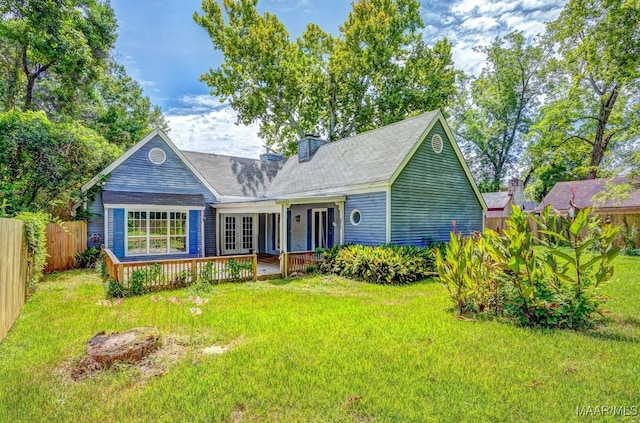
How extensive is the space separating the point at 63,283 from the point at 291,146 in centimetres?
2086

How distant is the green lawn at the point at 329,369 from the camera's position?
3.27 meters

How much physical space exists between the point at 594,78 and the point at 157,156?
2283 cm

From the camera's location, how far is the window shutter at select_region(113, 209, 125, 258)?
12398 millimetres

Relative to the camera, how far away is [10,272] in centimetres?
552

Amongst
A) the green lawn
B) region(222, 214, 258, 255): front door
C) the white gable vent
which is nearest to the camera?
the green lawn

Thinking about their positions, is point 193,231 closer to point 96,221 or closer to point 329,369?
point 96,221

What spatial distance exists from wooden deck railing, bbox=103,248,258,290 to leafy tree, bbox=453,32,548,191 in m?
30.8

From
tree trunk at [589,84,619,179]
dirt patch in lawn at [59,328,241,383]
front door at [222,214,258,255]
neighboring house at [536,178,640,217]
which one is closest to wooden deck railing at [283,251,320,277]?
front door at [222,214,258,255]

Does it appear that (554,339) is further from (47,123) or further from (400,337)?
(47,123)

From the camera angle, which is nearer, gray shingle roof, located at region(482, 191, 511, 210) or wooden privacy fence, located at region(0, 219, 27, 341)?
wooden privacy fence, located at region(0, 219, 27, 341)

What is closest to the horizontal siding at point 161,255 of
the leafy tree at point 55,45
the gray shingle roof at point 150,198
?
the gray shingle roof at point 150,198

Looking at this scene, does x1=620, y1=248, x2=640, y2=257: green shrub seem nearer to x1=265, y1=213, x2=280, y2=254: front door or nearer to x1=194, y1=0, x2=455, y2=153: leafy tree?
x1=194, y1=0, x2=455, y2=153: leafy tree

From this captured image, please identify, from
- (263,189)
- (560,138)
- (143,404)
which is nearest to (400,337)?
(143,404)

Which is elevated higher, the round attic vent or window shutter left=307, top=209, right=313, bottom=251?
the round attic vent
